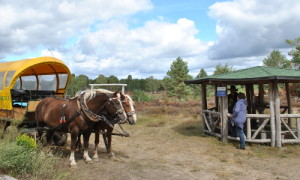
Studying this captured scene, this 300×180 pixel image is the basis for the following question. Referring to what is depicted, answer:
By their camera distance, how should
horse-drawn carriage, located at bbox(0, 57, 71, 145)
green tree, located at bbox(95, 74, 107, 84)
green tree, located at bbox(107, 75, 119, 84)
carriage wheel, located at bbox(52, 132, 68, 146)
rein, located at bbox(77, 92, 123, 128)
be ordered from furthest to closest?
green tree, located at bbox(107, 75, 119, 84), green tree, located at bbox(95, 74, 107, 84), carriage wheel, located at bbox(52, 132, 68, 146), horse-drawn carriage, located at bbox(0, 57, 71, 145), rein, located at bbox(77, 92, 123, 128)

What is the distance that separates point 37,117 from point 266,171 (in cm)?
619

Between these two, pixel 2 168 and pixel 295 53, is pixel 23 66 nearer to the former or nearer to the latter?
pixel 2 168

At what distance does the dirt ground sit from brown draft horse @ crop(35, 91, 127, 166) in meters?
0.87

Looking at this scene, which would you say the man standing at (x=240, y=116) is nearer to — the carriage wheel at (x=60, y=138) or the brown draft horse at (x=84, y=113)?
the brown draft horse at (x=84, y=113)

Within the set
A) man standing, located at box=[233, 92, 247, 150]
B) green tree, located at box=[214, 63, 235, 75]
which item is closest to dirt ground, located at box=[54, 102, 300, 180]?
man standing, located at box=[233, 92, 247, 150]

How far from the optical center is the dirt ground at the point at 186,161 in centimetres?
611

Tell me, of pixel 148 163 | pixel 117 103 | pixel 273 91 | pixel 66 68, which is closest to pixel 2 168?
pixel 117 103

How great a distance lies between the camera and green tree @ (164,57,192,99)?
136 feet

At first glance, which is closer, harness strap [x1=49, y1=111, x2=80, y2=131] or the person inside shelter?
harness strap [x1=49, y1=111, x2=80, y2=131]

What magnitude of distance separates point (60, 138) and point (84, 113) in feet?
9.50

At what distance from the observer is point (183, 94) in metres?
41.8

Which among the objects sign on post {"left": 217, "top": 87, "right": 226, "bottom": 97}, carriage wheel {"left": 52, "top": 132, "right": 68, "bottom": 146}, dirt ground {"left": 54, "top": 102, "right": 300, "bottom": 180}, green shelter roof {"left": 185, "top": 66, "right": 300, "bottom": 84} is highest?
green shelter roof {"left": 185, "top": 66, "right": 300, "bottom": 84}

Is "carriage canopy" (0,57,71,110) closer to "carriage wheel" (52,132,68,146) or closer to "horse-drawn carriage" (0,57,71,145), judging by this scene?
"horse-drawn carriage" (0,57,71,145)

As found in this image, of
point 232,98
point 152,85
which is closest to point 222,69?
point 232,98
